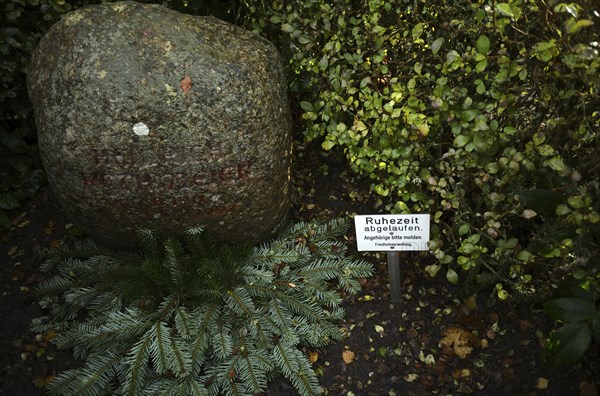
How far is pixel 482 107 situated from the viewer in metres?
2.02

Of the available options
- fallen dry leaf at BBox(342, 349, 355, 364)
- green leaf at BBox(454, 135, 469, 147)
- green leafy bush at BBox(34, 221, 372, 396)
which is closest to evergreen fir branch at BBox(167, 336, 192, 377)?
green leafy bush at BBox(34, 221, 372, 396)

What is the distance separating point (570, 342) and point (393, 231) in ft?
2.75

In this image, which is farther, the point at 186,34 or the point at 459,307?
the point at 459,307

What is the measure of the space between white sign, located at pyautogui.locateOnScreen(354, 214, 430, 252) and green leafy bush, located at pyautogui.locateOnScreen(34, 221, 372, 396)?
0.28m

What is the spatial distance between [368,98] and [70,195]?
4.91 feet

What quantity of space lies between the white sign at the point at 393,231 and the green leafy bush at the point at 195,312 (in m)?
0.28

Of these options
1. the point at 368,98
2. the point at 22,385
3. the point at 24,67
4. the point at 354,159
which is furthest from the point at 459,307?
the point at 24,67

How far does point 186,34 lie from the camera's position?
2.28 metres

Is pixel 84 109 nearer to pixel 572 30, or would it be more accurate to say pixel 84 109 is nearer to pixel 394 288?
pixel 394 288

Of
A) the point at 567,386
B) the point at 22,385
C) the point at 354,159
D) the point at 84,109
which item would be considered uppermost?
the point at 84,109

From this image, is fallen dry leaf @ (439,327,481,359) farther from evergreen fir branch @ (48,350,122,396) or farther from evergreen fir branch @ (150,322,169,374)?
evergreen fir branch @ (48,350,122,396)

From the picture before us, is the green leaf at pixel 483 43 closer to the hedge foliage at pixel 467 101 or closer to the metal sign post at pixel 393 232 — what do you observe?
the hedge foliage at pixel 467 101

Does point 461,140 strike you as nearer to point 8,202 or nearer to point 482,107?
point 482,107

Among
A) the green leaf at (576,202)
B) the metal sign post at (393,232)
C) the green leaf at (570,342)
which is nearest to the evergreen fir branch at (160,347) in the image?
the metal sign post at (393,232)
